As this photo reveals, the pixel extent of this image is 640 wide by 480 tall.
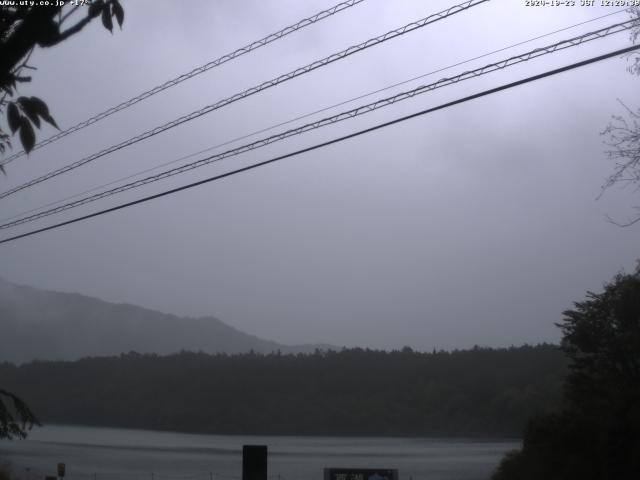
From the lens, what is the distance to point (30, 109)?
12.6 feet

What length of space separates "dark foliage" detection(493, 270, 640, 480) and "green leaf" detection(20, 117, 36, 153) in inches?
593

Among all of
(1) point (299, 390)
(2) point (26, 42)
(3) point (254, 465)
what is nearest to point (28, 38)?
(2) point (26, 42)

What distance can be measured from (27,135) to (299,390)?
Answer: 9608cm

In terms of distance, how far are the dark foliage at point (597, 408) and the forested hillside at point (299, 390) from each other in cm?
4292

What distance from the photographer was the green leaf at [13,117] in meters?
3.80

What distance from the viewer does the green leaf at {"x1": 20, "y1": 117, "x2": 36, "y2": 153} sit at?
12.5ft

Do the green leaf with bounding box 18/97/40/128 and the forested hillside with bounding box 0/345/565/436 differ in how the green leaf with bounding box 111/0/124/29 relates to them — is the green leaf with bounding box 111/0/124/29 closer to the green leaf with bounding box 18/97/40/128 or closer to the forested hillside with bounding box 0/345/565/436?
the green leaf with bounding box 18/97/40/128

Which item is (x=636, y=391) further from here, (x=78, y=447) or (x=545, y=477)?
(x=78, y=447)

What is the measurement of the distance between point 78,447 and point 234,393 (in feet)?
156

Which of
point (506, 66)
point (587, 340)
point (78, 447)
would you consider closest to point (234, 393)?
point (78, 447)

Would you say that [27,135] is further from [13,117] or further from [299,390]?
[299,390]

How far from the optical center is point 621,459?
16.4 meters

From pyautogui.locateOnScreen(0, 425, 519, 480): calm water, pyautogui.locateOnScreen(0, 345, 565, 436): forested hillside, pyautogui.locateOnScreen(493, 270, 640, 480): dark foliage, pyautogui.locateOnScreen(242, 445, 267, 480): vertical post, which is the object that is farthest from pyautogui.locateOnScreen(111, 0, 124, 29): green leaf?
pyautogui.locateOnScreen(0, 345, 565, 436): forested hillside

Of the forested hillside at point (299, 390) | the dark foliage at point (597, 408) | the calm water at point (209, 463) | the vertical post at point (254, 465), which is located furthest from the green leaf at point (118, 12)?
the forested hillside at point (299, 390)
